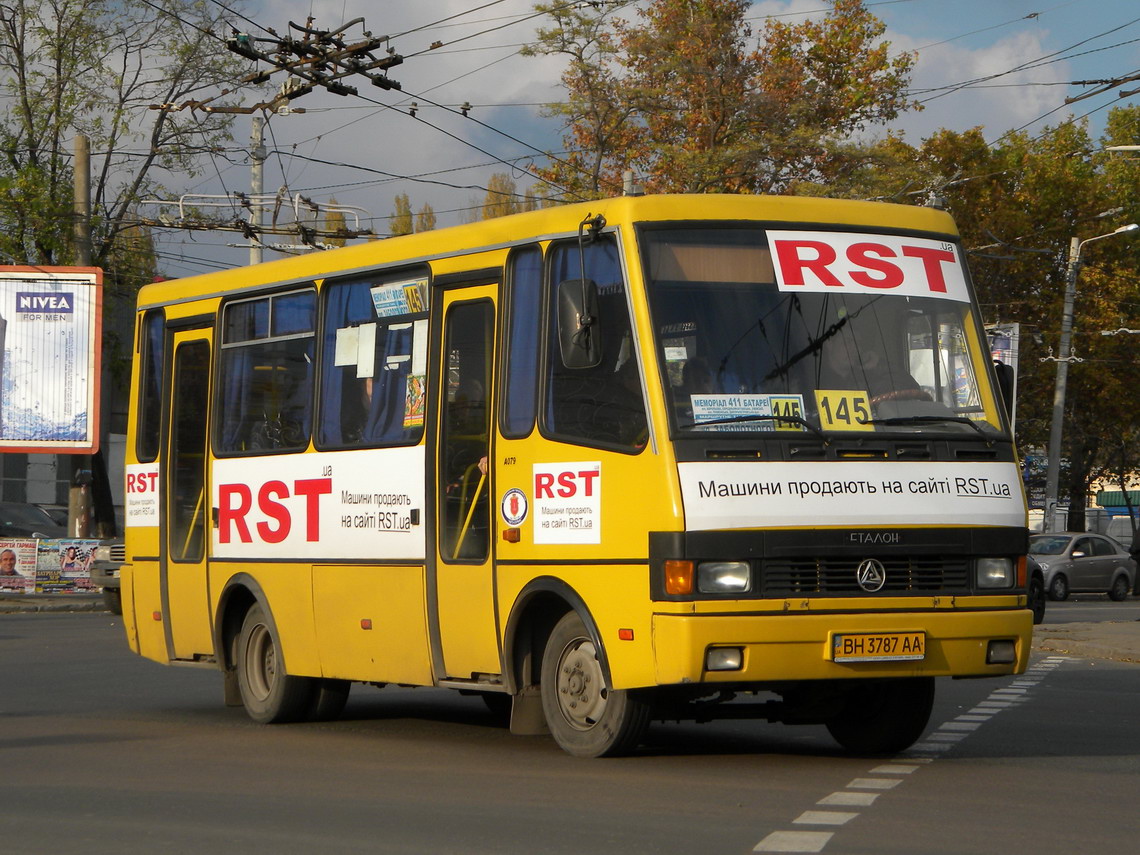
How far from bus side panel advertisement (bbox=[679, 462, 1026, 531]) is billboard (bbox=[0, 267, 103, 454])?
80.4ft

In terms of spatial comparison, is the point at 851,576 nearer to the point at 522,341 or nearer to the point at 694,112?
the point at 522,341

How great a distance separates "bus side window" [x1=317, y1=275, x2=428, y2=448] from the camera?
11734 mm

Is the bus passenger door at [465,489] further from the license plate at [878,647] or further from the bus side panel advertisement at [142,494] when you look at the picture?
the bus side panel advertisement at [142,494]

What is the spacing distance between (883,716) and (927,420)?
6.26ft

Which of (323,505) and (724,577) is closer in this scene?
(724,577)

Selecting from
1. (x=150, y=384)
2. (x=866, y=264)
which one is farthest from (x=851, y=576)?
(x=150, y=384)

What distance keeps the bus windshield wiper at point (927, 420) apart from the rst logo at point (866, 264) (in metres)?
0.75

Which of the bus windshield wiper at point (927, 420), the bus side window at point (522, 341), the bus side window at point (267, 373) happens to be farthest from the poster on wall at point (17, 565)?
the bus windshield wiper at point (927, 420)

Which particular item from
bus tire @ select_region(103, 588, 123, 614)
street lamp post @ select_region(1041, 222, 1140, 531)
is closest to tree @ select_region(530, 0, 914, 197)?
street lamp post @ select_region(1041, 222, 1140, 531)

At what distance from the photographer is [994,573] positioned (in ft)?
33.6

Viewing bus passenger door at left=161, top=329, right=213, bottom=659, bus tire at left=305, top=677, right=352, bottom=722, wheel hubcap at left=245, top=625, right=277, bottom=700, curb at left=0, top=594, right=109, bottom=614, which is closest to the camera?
bus tire at left=305, top=677, right=352, bottom=722

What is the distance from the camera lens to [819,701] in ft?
35.3

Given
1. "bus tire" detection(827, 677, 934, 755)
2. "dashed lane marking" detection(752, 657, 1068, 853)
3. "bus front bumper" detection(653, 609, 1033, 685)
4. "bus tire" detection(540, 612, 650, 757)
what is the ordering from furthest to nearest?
1. "bus tire" detection(827, 677, 934, 755)
2. "bus tire" detection(540, 612, 650, 757)
3. "bus front bumper" detection(653, 609, 1033, 685)
4. "dashed lane marking" detection(752, 657, 1068, 853)

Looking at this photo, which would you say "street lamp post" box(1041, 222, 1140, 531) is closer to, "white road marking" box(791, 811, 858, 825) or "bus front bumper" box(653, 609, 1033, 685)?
"bus front bumper" box(653, 609, 1033, 685)
